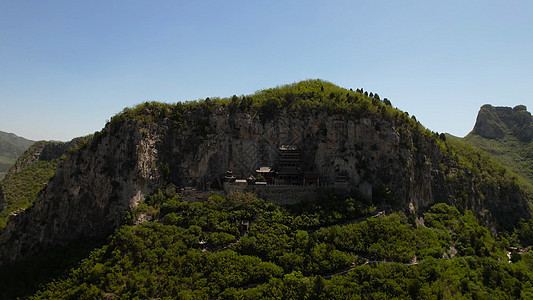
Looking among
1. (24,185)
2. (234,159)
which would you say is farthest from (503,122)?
(24,185)

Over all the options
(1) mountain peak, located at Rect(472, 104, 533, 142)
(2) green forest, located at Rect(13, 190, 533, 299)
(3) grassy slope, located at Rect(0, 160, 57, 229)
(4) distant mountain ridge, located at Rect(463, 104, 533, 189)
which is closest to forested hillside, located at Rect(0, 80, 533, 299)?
(2) green forest, located at Rect(13, 190, 533, 299)

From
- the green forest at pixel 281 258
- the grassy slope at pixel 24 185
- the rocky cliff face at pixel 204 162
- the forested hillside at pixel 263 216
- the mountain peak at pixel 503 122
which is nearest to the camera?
the green forest at pixel 281 258

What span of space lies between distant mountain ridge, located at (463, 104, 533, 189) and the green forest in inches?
2135

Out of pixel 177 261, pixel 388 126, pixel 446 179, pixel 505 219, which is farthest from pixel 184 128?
pixel 505 219

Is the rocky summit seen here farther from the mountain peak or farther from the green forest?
the mountain peak

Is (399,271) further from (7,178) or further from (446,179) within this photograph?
(7,178)

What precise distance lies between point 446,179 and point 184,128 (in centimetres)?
4445

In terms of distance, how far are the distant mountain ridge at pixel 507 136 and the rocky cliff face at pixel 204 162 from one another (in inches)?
1910

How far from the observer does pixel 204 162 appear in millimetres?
52312

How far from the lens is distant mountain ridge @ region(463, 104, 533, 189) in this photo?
304 feet

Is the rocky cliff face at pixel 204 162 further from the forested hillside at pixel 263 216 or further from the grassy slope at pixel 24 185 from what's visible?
the grassy slope at pixel 24 185

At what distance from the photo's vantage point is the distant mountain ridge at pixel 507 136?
9281 cm

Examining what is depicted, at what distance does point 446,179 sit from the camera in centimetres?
5994

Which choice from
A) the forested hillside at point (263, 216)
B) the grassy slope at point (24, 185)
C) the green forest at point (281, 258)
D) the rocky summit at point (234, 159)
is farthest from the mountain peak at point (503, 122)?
the grassy slope at point (24, 185)
